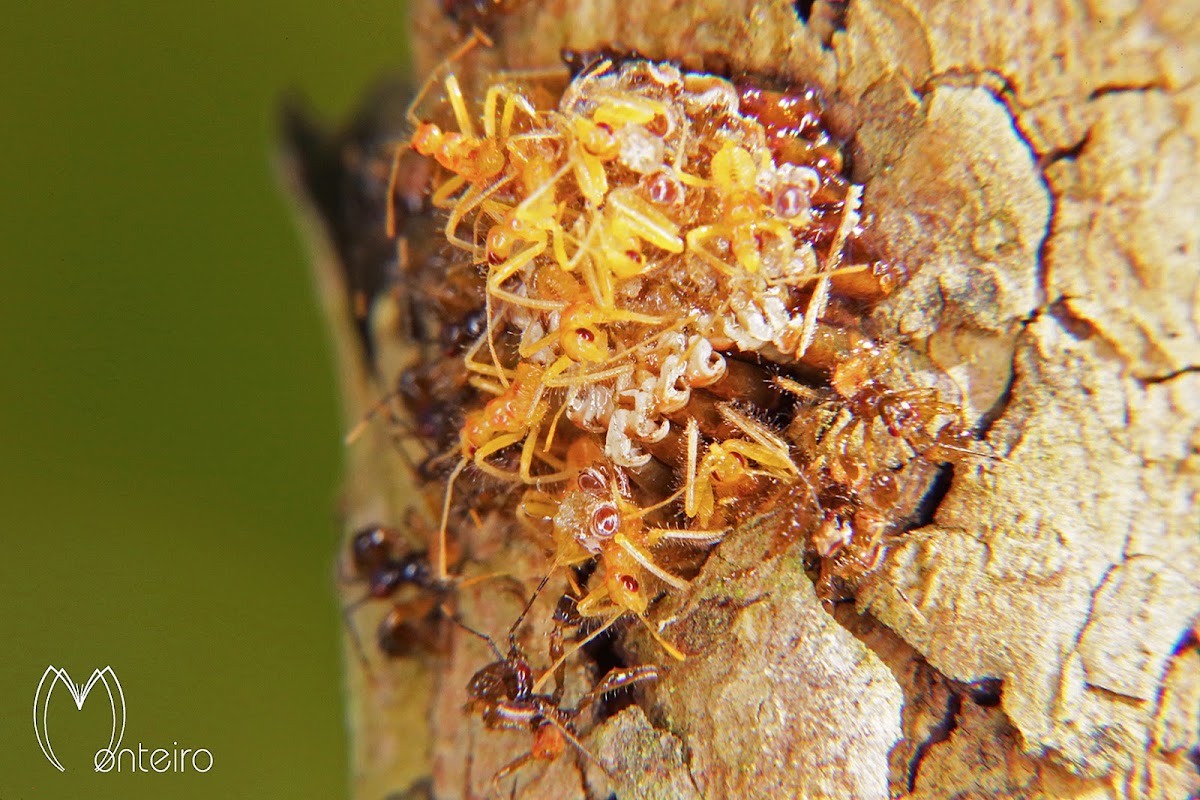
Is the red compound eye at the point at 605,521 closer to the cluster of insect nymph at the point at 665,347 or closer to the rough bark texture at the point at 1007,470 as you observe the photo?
the cluster of insect nymph at the point at 665,347

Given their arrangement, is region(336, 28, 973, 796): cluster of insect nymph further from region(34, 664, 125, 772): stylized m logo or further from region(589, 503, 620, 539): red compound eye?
region(34, 664, 125, 772): stylized m logo

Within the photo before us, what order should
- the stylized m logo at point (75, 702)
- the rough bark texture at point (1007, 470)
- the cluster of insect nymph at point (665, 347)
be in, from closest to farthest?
the rough bark texture at point (1007, 470)
the cluster of insect nymph at point (665, 347)
the stylized m logo at point (75, 702)

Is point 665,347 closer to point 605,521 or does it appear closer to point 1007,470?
point 605,521

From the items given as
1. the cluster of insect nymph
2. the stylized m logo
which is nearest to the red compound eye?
the cluster of insect nymph

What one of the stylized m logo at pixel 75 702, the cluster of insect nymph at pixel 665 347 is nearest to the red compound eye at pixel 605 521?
the cluster of insect nymph at pixel 665 347

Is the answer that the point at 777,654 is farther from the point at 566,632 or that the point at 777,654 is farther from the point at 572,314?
the point at 572,314

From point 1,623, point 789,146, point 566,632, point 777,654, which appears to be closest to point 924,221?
point 789,146
